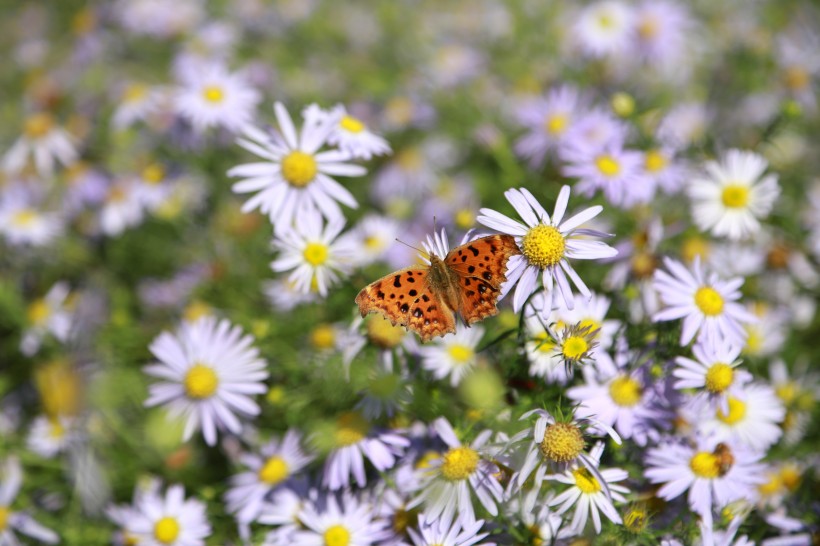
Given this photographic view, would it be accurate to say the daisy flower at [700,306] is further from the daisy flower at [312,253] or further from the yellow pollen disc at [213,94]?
the yellow pollen disc at [213,94]

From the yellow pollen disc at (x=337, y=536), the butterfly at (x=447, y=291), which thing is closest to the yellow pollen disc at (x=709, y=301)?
the butterfly at (x=447, y=291)

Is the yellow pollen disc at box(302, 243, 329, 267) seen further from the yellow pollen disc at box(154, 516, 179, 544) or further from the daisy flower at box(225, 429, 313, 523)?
the yellow pollen disc at box(154, 516, 179, 544)

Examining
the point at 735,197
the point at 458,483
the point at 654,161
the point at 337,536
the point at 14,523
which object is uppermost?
the point at 654,161

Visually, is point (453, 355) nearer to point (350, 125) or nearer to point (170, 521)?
point (350, 125)

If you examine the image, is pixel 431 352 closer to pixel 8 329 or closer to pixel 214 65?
pixel 214 65

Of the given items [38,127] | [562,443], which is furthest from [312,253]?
[38,127]
